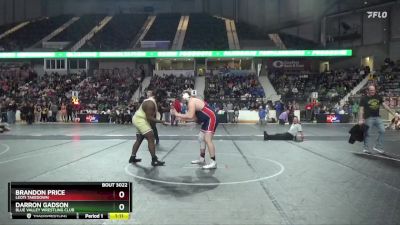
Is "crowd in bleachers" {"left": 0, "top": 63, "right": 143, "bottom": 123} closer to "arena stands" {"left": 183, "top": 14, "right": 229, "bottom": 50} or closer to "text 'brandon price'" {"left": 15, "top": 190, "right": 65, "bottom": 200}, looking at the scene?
"arena stands" {"left": 183, "top": 14, "right": 229, "bottom": 50}

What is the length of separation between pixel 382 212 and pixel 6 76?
39.6 m

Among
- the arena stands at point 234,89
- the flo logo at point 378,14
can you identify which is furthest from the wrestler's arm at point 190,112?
the flo logo at point 378,14

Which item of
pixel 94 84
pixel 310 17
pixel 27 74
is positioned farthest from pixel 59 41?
pixel 310 17

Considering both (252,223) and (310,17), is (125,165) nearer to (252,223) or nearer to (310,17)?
(252,223)

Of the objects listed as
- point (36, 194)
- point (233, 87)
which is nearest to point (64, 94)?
point (233, 87)

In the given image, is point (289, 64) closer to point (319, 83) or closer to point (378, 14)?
point (319, 83)

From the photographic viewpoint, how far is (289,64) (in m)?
41.2

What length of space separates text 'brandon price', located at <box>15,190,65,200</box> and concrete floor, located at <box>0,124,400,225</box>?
4.13 feet

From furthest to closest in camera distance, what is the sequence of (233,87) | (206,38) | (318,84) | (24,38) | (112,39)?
→ (24,38) < (112,39) < (206,38) < (318,84) < (233,87)

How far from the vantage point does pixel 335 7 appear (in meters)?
37.0

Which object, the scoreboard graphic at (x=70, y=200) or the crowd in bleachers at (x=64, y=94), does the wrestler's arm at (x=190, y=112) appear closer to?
the scoreboard graphic at (x=70, y=200)

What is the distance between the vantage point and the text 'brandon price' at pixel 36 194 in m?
3.20

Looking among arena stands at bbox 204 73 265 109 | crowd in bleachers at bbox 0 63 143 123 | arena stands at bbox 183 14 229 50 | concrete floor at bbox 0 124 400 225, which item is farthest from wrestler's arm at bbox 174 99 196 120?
arena stands at bbox 183 14 229 50

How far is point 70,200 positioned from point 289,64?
130 ft
